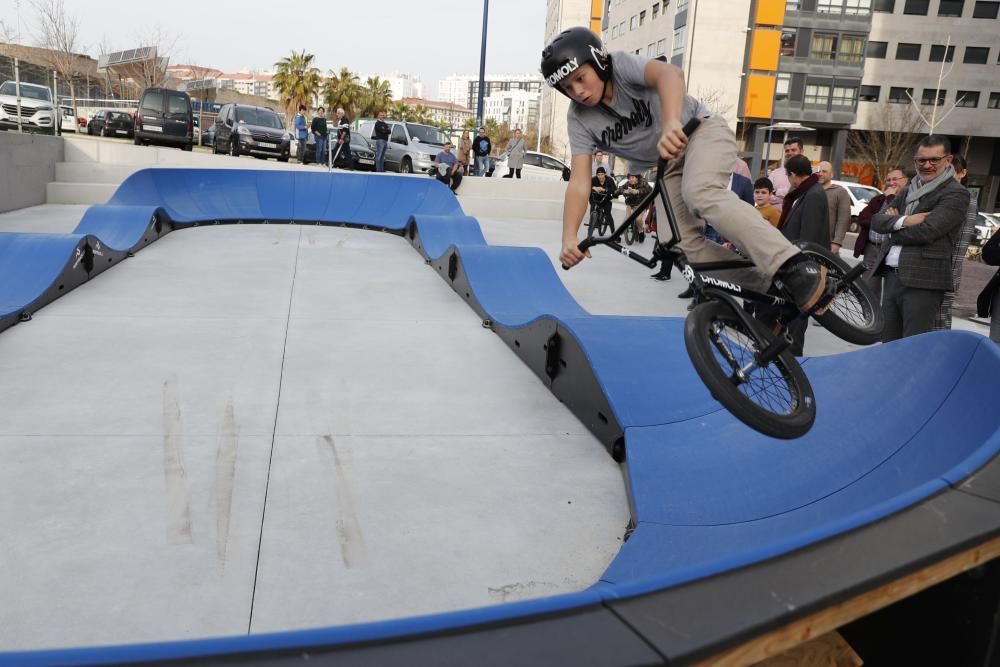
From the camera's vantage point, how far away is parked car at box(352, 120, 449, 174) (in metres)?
21.6

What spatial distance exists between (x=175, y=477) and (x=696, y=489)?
2.77 metres

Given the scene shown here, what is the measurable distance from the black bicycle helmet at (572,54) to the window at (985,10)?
59.0m

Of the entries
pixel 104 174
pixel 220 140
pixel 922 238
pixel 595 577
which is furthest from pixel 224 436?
pixel 220 140

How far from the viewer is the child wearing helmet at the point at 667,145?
3.42 meters

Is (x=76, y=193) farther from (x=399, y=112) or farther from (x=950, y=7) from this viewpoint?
(x=399, y=112)

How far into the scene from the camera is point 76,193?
674 inches

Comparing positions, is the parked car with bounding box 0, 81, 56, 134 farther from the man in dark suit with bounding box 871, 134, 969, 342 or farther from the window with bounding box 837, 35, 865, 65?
the window with bounding box 837, 35, 865, 65

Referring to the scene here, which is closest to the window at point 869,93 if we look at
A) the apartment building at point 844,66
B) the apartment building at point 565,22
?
the apartment building at point 844,66

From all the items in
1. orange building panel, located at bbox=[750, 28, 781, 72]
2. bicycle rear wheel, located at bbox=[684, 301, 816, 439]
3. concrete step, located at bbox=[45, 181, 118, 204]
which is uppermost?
orange building panel, located at bbox=[750, 28, 781, 72]

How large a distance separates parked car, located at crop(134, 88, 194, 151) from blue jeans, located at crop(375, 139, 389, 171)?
21.4 feet

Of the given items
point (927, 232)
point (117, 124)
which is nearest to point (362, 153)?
point (117, 124)

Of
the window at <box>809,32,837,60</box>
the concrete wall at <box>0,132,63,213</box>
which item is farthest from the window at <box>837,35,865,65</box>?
the concrete wall at <box>0,132,63,213</box>

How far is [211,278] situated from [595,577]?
7.37 meters

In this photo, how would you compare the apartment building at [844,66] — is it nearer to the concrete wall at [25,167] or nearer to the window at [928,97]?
the window at [928,97]
